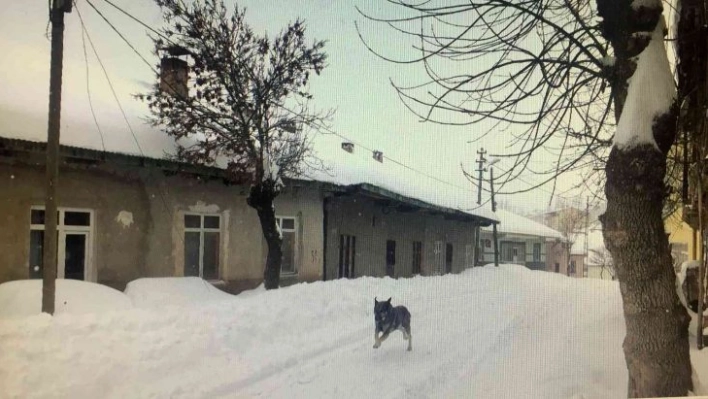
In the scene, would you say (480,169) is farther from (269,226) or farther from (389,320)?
(269,226)

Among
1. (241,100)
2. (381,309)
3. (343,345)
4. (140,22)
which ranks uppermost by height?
(140,22)

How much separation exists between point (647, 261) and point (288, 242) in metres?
1.53

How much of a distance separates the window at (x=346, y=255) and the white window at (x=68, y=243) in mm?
1008

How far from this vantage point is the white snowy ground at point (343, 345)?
5.55 ft

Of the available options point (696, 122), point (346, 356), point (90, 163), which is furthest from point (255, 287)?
point (696, 122)

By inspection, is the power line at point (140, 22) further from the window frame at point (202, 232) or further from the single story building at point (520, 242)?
the single story building at point (520, 242)

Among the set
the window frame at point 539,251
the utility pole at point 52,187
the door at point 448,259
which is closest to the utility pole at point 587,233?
the window frame at point 539,251

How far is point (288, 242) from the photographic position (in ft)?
7.26

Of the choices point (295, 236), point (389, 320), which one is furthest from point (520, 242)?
point (295, 236)

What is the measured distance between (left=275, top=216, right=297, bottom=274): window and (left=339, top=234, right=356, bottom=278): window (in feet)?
0.73

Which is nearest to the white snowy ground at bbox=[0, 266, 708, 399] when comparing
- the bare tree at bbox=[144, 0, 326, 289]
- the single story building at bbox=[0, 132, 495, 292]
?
the single story building at bbox=[0, 132, 495, 292]

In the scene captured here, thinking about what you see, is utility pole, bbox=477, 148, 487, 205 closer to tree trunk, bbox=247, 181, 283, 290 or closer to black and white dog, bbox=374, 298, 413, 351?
black and white dog, bbox=374, 298, 413, 351

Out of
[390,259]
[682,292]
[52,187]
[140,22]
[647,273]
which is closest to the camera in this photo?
[52,187]

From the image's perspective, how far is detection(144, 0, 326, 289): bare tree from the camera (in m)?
1.90
